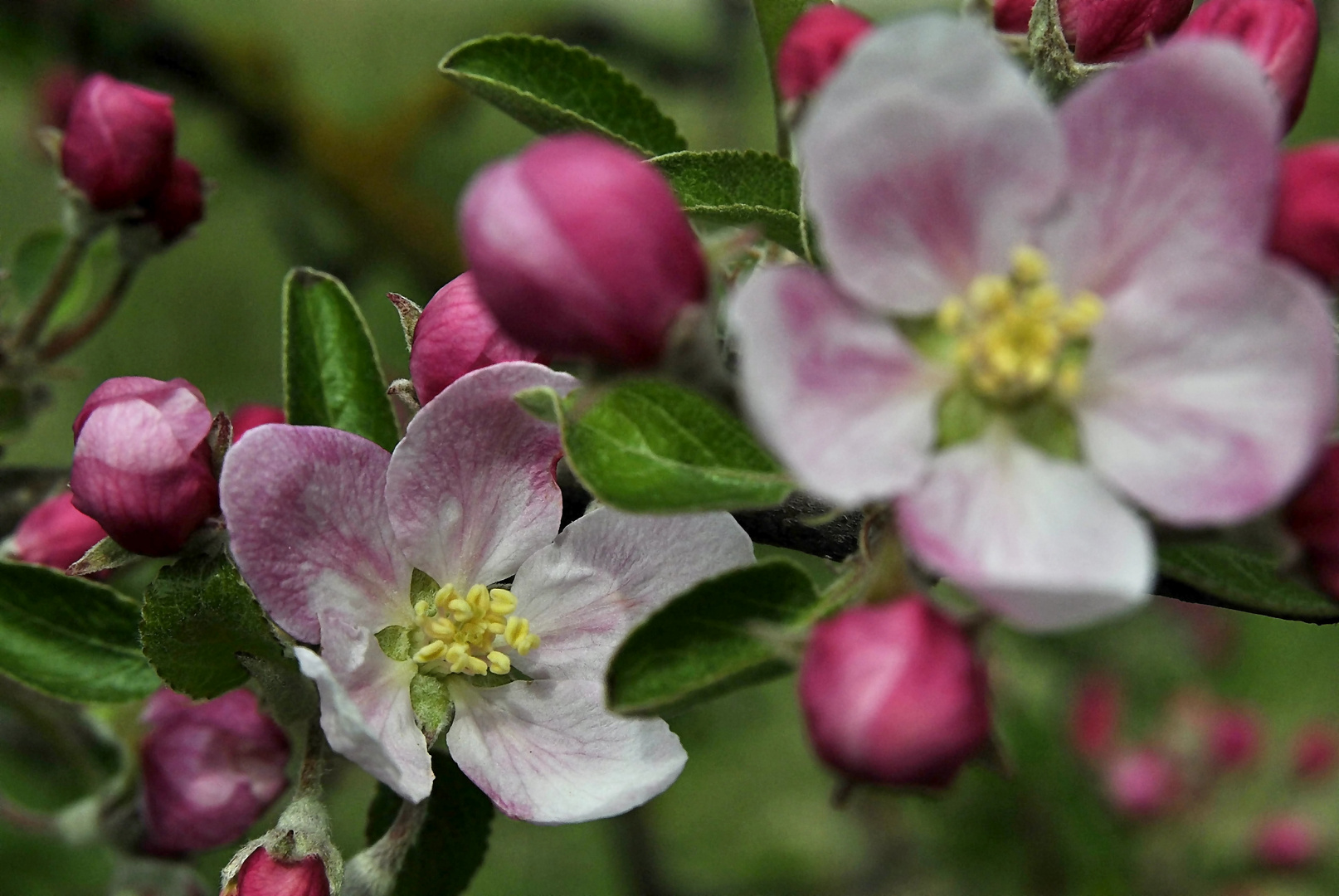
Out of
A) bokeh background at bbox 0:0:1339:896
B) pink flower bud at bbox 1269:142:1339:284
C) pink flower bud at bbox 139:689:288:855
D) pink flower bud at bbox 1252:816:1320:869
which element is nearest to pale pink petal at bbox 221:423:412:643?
pink flower bud at bbox 139:689:288:855

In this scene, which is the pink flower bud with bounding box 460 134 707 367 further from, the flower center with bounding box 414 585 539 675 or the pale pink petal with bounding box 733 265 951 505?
the flower center with bounding box 414 585 539 675

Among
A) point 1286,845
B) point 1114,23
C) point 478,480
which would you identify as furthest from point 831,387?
point 1286,845

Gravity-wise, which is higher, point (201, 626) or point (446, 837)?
point (201, 626)

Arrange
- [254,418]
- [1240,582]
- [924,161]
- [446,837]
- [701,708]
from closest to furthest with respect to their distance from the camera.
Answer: [924,161] < [1240,582] < [446,837] < [254,418] < [701,708]

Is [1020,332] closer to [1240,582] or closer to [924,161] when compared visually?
[924,161]

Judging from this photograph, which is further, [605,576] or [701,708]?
[701,708]

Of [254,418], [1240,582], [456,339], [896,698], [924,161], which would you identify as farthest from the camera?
[254,418]

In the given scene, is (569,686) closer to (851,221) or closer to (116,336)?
(851,221)

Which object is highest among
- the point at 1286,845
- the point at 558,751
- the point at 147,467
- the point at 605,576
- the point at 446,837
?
the point at 147,467
